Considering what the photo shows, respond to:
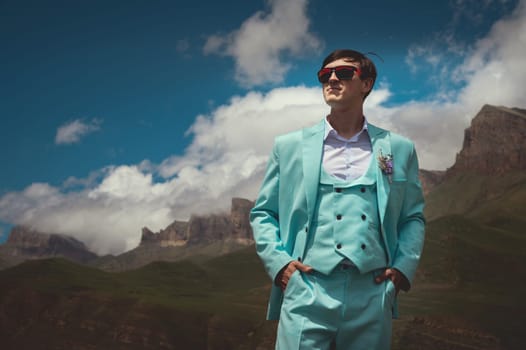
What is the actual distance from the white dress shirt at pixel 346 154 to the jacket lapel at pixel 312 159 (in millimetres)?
83

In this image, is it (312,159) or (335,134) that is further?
(335,134)

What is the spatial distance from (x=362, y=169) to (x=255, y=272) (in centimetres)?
17051

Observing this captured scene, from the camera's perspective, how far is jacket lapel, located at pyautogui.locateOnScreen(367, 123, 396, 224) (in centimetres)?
442

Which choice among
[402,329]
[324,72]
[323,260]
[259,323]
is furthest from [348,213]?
[259,323]

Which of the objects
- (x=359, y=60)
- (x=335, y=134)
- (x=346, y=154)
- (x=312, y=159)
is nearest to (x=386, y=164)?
(x=346, y=154)

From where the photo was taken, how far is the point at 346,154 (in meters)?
4.70

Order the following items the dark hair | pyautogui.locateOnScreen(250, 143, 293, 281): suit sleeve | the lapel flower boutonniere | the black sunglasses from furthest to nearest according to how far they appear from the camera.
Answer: the dark hair → the black sunglasses → the lapel flower boutonniere → pyautogui.locateOnScreen(250, 143, 293, 281): suit sleeve

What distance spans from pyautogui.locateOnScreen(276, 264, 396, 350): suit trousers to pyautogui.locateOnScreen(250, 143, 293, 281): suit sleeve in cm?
23

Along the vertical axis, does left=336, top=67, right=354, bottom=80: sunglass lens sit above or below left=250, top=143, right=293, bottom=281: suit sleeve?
above

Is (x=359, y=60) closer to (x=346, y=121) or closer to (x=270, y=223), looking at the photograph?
(x=346, y=121)

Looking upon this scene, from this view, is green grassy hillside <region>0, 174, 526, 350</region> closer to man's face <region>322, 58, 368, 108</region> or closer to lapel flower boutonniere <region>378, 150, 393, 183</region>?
lapel flower boutonniere <region>378, 150, 393, 183</region>

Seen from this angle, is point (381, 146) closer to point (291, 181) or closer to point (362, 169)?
point (362, 169)

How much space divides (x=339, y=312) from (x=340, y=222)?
75 cm

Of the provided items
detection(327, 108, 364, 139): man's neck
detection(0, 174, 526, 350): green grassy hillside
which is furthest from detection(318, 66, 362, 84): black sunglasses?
detection(0, 174, 526, 350): green grassy hillside
